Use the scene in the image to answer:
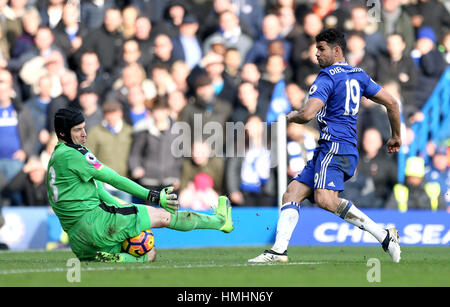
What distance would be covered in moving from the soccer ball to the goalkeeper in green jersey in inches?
2.3

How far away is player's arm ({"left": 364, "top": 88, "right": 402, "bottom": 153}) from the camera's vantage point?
11.4 meters

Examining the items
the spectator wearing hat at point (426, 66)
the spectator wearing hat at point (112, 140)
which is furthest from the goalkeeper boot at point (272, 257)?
the spectator wearing hat at point (426, 66)

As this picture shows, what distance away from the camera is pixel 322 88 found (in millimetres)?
10797

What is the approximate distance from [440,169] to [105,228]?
7939mm

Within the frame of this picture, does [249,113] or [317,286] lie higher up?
[249,113]

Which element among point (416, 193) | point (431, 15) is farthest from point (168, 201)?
point (431, 15)

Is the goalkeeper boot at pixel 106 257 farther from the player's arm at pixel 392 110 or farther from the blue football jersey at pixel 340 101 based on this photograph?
the player's arm at pixel 392 110

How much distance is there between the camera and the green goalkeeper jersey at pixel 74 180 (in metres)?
10.6

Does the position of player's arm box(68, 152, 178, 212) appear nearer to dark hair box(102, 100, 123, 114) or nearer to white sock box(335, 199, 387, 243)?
white sock box(335, 199, 387, 243)

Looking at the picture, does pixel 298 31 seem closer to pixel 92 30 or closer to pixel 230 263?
pixel 92 30

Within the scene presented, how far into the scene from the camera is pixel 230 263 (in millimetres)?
11133

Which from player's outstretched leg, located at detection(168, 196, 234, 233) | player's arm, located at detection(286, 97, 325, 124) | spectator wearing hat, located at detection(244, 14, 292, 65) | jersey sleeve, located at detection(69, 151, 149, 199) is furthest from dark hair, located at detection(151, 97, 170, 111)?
player's arm, located at detection(286, 97, 325, 124)
